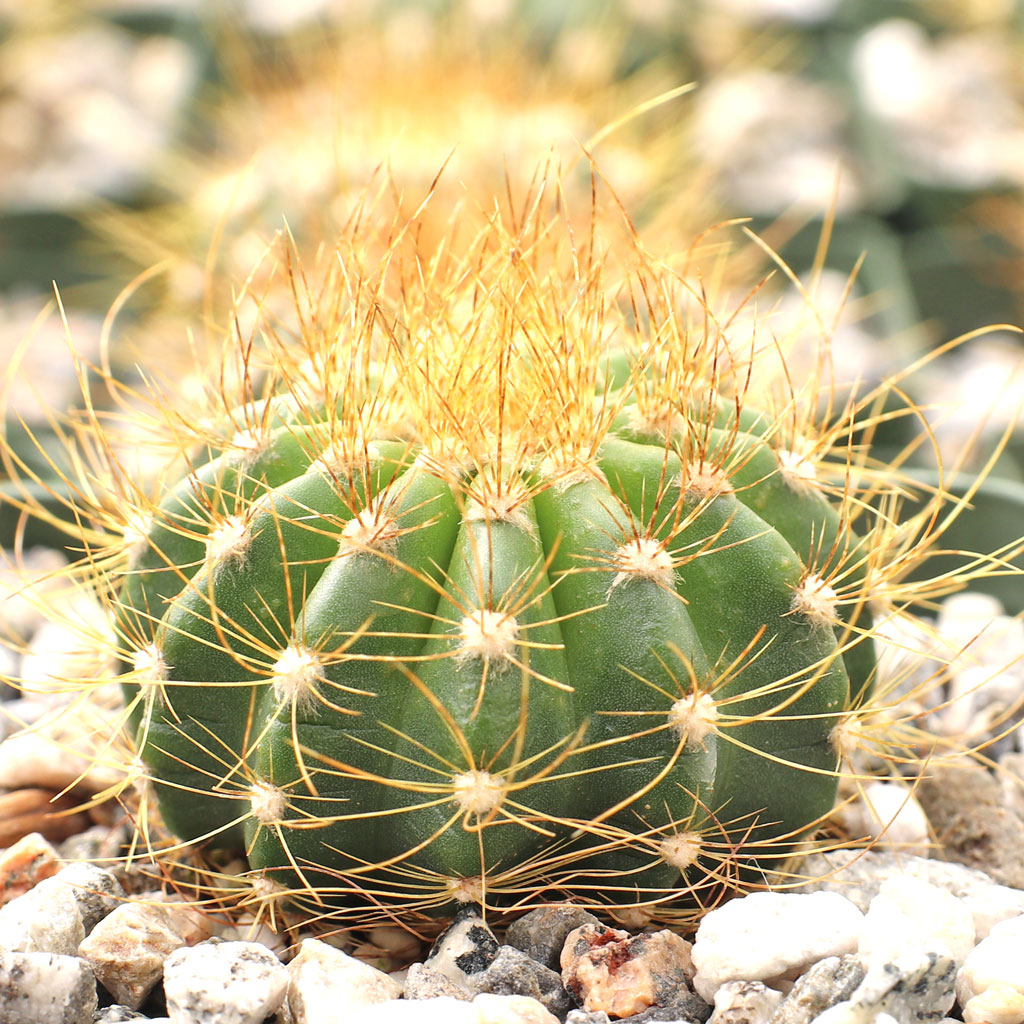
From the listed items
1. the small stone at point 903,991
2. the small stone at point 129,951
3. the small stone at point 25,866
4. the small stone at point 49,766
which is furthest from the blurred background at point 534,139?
the small stone at point 903,991

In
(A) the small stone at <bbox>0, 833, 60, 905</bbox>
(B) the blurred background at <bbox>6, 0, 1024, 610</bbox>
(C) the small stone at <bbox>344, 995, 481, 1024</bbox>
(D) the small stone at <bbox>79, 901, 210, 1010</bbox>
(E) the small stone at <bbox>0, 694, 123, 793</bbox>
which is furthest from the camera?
(B) the blurred background at <bbox>6, 0, 1024, 610</bbox>

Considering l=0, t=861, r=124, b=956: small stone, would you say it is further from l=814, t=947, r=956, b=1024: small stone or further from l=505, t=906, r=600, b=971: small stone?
l=814, t=947, r=956, b=1024: small stone

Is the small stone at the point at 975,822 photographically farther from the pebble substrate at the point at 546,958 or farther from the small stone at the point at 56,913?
the small stone at the point at 56,913

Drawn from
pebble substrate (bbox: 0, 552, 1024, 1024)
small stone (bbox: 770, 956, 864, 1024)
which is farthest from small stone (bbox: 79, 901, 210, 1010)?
small stone (bbox: 770, 956, 864, 1024)

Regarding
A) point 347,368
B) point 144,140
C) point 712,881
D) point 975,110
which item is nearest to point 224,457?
point 347,368

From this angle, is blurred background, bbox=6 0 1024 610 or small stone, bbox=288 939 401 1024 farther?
blurred background, bbox=6 0 1024 610

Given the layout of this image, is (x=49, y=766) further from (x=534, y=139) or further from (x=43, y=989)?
(x=534, y=139)
